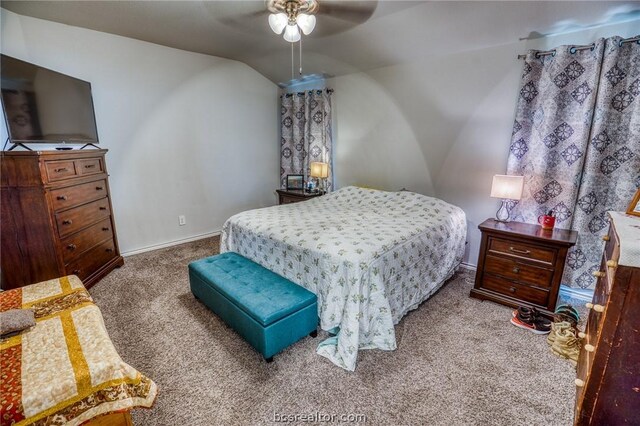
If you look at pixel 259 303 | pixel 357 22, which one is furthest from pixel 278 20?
pixel 259 303

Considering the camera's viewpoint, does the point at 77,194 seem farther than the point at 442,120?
No

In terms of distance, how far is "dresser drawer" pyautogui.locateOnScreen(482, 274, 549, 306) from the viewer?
2.31m

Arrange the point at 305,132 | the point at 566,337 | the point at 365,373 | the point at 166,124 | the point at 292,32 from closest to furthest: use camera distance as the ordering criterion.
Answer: the point at 365,373, the point at 566,337, the point at 292,32, the point at 166,124, the point at 305,132

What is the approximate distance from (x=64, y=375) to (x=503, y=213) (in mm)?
3218

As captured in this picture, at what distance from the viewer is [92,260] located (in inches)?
106

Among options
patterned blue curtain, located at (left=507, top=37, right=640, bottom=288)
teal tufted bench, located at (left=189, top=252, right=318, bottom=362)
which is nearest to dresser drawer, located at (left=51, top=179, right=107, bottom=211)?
teal tufted bench, located at (left=189, top=252, right=318, bottom=362)

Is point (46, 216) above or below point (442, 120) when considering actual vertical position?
below

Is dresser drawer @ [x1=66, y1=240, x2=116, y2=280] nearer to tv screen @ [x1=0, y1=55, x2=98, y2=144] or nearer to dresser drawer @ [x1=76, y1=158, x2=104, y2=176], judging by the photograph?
dresser drawer @ [x1=76, y1=158, x2=104, y2=176]

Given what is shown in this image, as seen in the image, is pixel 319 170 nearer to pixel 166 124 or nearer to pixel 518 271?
pixel 166 124

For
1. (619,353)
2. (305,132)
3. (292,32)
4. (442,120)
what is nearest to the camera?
(619,353)

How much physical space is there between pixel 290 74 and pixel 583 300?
4.22 meters

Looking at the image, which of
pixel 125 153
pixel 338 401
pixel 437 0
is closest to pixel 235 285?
pixel 338 401

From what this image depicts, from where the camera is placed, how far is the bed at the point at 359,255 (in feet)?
5.87

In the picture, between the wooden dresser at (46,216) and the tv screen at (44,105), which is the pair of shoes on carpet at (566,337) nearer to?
the wooden dresser at (46,216)
